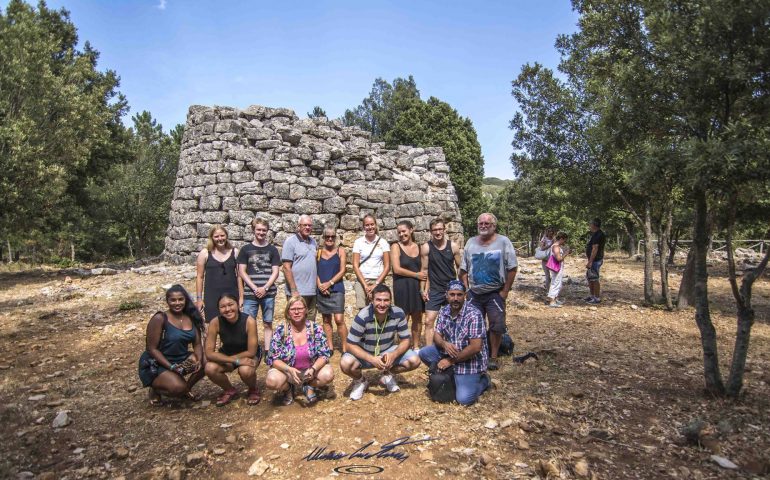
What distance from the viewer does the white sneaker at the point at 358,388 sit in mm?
4816

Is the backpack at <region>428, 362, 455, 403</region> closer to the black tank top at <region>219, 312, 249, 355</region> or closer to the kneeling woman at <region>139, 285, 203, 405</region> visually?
the black tank top at <region>219, 312, 249, 355</region>

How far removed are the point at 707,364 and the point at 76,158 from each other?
1663cm

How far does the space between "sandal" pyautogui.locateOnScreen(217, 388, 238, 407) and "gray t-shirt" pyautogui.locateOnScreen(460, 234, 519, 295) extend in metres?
3.04

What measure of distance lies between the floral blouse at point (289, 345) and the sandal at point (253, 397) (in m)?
0.42

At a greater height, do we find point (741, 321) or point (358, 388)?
point (741, 321)

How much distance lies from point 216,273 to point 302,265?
1074mm

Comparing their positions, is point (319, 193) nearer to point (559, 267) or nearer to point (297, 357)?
point (559, 267)

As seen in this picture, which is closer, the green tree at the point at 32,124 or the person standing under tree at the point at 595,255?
the person standing under tree at the point at 595,255

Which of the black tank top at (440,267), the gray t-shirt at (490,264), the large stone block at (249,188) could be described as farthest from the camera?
the large stone block at (249,188)

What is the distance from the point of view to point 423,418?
429cm

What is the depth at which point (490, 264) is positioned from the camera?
18.1 ft

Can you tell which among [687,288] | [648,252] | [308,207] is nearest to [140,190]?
[308,207]

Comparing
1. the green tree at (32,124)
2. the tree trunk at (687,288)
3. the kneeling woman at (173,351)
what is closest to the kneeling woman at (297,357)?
the kneeling woman at (173,351)

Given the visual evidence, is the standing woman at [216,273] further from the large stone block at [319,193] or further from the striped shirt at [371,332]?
the large stone block at [319,193]
